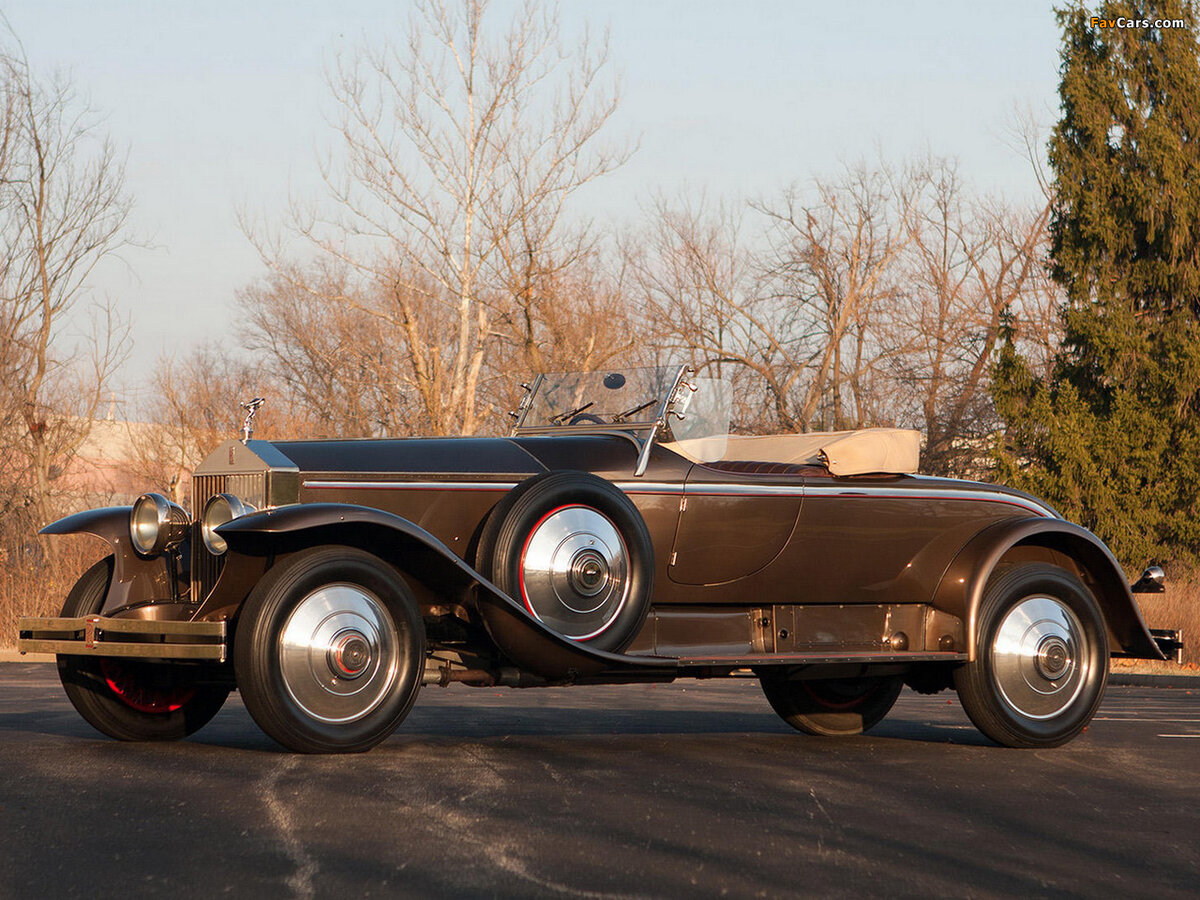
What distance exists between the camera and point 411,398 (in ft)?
89.9

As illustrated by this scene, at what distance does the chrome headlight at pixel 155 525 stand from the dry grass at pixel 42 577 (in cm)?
906

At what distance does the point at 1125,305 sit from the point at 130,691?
19.0m

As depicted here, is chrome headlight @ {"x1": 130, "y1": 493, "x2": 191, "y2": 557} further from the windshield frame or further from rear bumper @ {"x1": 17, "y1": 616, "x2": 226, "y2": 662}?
the windshield frame

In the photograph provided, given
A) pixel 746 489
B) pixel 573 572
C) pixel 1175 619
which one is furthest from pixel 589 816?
pixel 1175 619

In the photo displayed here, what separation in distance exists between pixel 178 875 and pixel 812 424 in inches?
1106

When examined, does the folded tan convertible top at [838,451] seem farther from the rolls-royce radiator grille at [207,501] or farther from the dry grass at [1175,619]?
the dry grass at [1175,619]

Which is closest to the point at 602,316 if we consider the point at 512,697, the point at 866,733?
the point at 512,697

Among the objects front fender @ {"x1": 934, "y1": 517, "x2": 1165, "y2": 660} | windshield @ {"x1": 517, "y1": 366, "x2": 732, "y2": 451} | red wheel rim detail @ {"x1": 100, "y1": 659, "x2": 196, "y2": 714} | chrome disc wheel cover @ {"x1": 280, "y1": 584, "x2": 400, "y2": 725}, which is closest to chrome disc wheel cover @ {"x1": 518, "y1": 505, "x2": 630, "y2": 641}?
chrome disc wheel cover @ {"x1": 280, "y1": 584, "x2": 400, "y2": 725}

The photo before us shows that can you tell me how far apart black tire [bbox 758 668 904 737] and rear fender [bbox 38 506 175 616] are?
3.28 meters

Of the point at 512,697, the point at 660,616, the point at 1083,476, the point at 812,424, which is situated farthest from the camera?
the point at 812,424

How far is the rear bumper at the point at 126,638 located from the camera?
5.61 metres

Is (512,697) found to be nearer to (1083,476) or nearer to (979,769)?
(979,769)

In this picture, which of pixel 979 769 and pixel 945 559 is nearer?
A: pixel 979 769

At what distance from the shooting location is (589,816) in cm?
472
